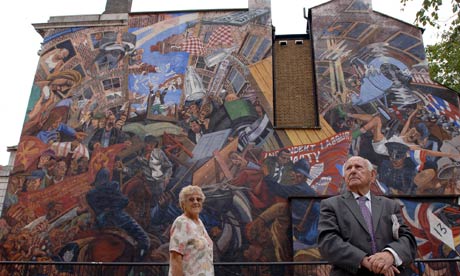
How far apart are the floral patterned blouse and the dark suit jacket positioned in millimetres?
1163

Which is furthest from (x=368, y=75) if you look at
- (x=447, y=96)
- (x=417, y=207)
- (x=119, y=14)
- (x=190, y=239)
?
(x=190, y=239)

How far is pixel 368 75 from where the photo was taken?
11.7 m

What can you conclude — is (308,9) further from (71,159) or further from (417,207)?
(71,159)

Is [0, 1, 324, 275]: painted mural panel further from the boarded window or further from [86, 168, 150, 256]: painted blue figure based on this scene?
the boarded window

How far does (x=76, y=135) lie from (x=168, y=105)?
9.67 feet

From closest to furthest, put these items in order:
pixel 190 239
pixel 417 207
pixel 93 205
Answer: pixel 190 239
pixel 417 207
pixel 93 205

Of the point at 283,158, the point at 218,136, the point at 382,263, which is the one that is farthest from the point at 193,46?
the point at 382,263

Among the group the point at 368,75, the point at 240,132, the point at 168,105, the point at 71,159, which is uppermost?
the point at 368,75

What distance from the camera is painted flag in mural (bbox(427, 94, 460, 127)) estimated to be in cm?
1103

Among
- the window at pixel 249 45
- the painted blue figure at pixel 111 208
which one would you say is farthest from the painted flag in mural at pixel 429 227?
the painted blue figure at pixel 111 208

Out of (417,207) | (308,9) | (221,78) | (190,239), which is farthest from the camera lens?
(308,9)

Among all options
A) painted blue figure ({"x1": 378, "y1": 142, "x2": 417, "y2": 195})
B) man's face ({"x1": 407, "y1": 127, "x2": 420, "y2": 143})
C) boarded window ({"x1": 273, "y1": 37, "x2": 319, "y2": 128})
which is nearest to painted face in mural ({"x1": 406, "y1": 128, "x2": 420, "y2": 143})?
man's face ({"x1": 407, "y1": 127, "x2": 420, "y2": 143})

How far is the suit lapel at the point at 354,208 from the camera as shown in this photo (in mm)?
2787

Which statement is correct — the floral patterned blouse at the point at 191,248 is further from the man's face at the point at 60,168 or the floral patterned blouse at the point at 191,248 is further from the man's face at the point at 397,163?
the man's face at the point at 60,168
